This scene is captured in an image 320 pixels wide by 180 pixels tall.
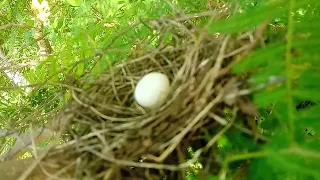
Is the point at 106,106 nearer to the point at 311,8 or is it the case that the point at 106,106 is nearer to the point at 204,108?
the point at 204,108

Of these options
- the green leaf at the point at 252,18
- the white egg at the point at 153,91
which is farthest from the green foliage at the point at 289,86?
the white egg at the point at 153,91

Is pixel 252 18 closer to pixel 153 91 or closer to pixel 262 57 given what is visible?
pixel 262 57

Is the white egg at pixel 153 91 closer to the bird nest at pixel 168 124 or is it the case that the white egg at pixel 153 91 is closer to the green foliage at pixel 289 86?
the bird nest at pixel 168 124

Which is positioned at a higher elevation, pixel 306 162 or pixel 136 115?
pixel 136 115

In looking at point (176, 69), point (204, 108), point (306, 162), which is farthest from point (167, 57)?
point (306, 162)

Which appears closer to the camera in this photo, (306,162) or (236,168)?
(306,162)

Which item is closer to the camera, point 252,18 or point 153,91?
point 252,18

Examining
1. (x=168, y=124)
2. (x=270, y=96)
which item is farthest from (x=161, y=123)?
(x=270, y=96)
